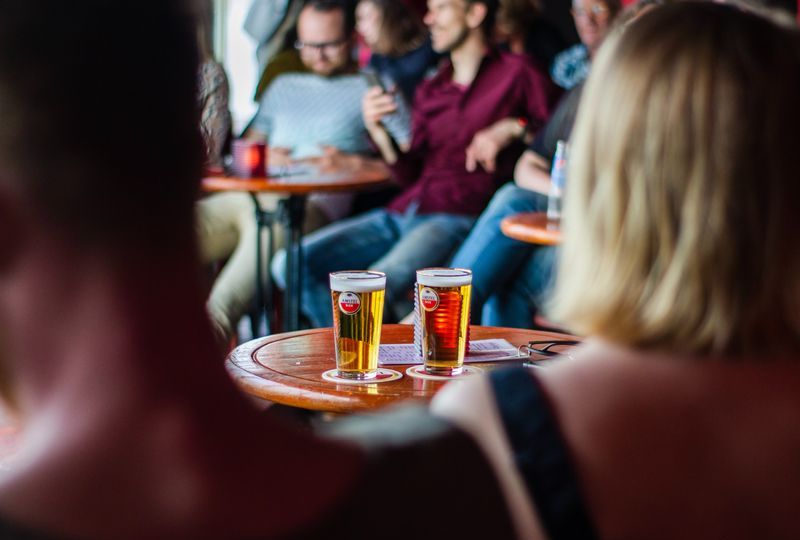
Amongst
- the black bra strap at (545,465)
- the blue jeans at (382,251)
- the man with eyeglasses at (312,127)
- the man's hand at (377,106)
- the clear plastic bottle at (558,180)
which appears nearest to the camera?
the black bra strap at (545,465)

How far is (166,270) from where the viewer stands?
19.1 inches

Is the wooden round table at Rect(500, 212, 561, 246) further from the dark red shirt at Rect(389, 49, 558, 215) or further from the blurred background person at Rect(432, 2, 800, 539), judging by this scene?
the blurred background person at Rect(432, 2, 800, 539)

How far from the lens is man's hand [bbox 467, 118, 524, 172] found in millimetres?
3873

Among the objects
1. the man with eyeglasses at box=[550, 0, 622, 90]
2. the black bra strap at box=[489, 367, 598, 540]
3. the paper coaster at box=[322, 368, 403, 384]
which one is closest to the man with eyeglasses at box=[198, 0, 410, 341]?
the man with eyeglasses at box=[550, 0, 622, 90]

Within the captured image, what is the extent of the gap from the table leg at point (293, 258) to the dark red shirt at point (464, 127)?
459mm

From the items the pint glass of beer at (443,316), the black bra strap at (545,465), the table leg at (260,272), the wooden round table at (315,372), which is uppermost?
the black bra strap at (545,465)

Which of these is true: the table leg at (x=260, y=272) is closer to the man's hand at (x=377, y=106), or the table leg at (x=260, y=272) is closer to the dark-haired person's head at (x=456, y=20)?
the man's hand at (x=377, y=106)

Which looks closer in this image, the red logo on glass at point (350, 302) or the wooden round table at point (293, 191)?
the red logo on glass at point (350, 302)

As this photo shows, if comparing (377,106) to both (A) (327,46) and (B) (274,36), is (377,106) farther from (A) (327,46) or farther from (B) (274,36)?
(B) (274,36)

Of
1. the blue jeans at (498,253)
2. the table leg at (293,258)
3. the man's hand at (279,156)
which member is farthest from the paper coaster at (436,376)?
the man's hand at (279,156)

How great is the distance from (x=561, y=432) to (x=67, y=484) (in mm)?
314

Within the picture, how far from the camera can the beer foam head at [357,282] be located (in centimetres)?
146

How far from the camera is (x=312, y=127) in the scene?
4.75m

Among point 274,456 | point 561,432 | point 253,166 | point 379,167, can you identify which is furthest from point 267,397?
point 379,167
